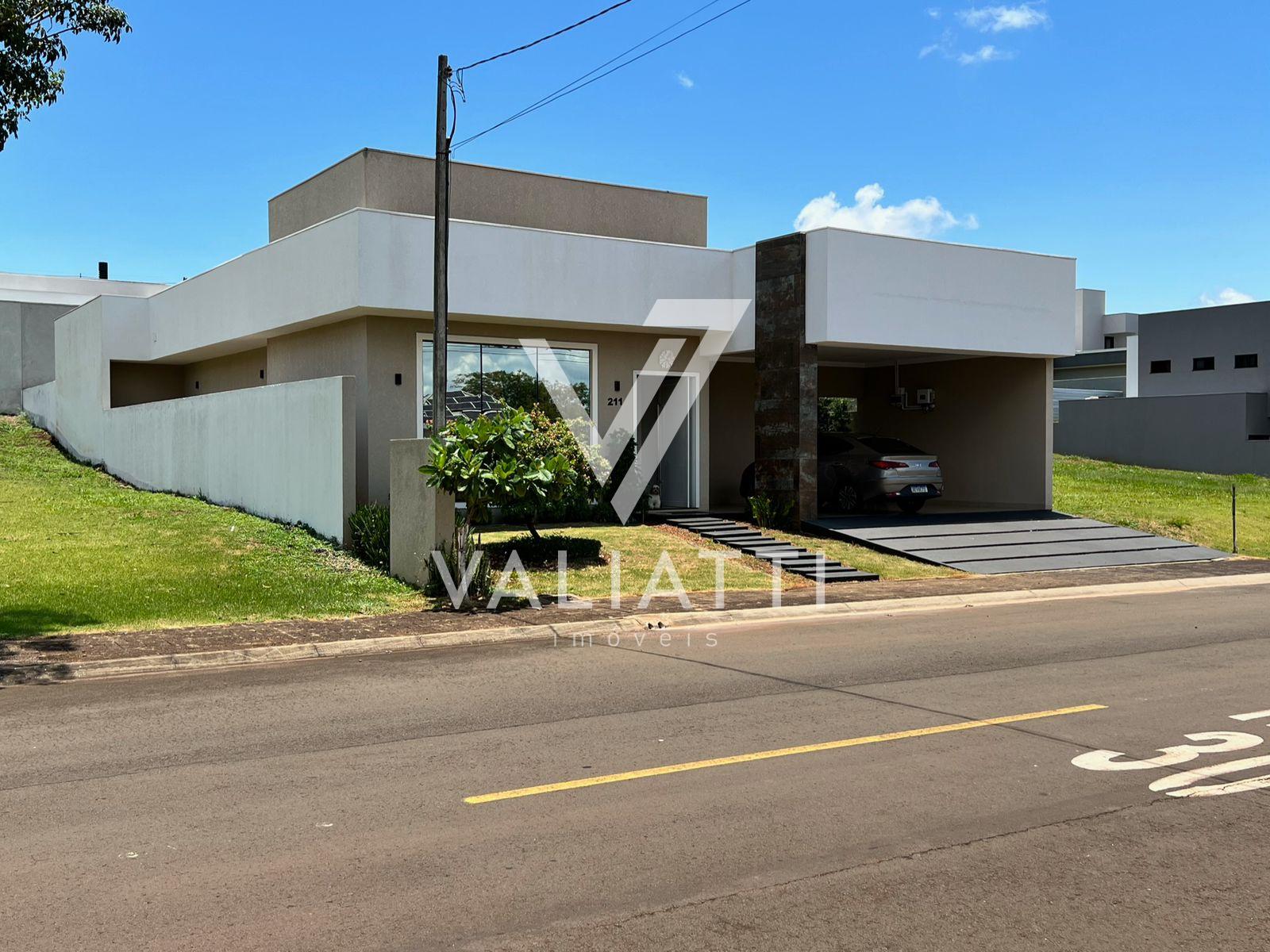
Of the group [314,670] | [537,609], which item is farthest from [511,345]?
[314,670]

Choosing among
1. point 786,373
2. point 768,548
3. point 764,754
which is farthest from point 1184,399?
point 764,754

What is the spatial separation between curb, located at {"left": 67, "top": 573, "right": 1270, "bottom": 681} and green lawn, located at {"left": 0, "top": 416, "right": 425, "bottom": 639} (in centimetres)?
162

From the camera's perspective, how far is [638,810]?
5.80 m

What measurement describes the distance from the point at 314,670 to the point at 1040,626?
781cm

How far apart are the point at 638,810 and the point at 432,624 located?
6.86 m

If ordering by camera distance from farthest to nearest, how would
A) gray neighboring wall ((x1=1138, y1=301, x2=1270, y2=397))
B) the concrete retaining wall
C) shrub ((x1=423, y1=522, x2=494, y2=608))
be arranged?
gray neighboring wall ((x1=1138, y1=301, x2=1270, y2=397))
the concrete retaining wall
shrub ((x1=423, y1=522, x2=494, y2=608))

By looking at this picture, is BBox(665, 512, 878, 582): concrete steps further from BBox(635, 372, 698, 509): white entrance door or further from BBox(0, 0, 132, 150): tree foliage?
BBox(0, 0, 132, 150): tree foliage

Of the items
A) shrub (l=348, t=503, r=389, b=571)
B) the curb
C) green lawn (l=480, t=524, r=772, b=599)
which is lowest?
the curb

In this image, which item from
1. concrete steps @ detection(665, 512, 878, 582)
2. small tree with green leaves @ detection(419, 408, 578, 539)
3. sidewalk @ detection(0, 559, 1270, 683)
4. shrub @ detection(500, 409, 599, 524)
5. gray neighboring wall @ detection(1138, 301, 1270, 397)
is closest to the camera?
sidewalk @ detection(0, 559, 1270, 683)

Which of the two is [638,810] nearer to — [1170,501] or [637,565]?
[637,565]

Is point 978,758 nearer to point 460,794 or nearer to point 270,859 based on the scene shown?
point 460,794

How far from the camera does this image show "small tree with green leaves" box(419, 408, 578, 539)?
42.9 ft

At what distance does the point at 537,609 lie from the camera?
43.8 ft

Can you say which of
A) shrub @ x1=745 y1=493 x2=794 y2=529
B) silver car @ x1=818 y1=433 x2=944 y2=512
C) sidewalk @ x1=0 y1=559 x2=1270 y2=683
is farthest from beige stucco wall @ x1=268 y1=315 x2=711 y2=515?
sidewalk @ x1=0 y1=559 x2=1270 y2=683
